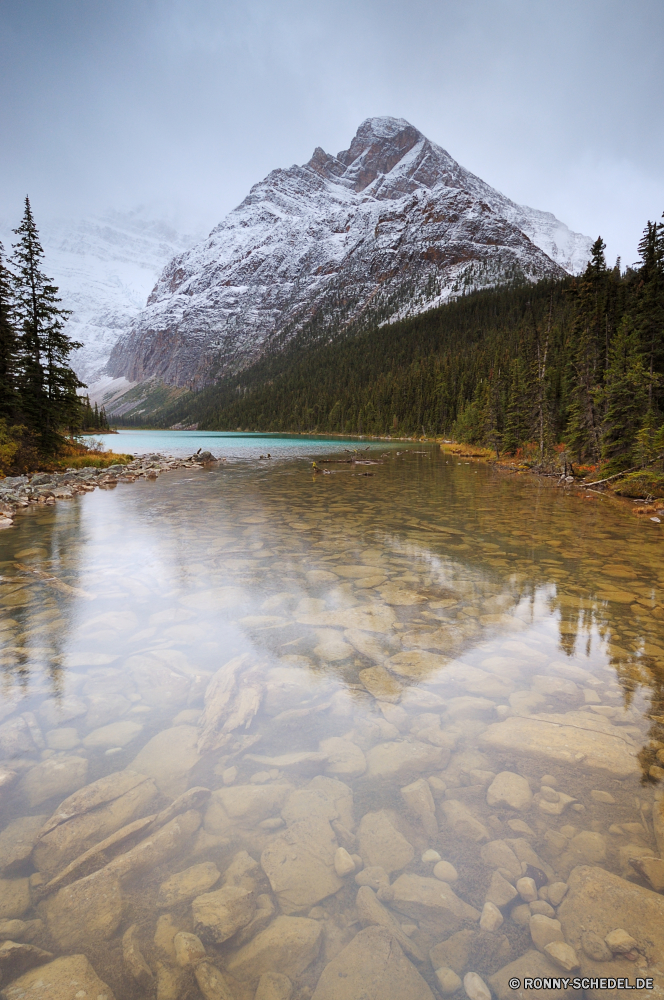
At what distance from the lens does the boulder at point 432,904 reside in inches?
98.9

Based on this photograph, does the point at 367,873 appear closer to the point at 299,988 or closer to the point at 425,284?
the point at 299,988

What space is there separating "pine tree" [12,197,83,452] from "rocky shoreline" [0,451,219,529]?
350 cm

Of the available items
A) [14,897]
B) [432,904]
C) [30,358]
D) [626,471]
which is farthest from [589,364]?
[30,358]

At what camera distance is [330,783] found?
357 centimetres

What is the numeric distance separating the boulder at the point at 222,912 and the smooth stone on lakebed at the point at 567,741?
245 centimetres

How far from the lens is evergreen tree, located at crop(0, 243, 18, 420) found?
22.8 metres

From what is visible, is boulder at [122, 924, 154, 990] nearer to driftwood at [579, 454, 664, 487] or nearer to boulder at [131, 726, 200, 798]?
boulder at [131, 726, 200, 798]

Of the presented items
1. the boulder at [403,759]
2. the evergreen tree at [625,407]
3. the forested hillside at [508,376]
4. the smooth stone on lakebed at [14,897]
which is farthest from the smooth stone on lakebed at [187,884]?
the evergreen tree at [625,407]

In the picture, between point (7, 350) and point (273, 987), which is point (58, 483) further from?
point (273, 987)

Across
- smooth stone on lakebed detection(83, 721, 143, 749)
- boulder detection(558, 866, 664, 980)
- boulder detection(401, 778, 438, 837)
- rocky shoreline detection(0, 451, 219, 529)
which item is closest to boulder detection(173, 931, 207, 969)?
boulder detection(401, 778, 438, 837)

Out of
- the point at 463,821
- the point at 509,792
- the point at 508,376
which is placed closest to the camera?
the point at 463,821

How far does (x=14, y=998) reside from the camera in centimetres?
212

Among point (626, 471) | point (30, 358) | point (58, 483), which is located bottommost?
point (58, 483)

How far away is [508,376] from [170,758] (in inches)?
2115
